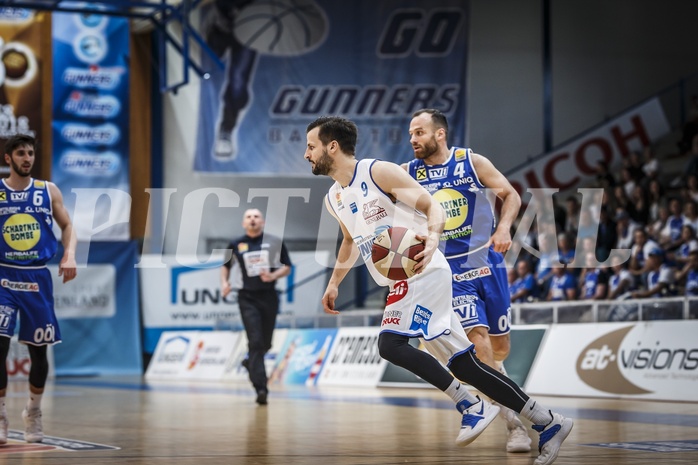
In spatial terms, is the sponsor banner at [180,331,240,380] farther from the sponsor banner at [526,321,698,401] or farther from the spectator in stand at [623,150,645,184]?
the spectator in stand at [623,150,645,184]

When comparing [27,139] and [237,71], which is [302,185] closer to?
[237,71]

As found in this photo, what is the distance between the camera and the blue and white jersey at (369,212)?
6.95m

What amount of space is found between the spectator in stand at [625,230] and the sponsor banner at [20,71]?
12.7 meters

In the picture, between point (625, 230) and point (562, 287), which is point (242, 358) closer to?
point (562, 287)

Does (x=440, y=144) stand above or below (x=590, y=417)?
Result: above

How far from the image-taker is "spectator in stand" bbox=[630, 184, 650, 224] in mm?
20609

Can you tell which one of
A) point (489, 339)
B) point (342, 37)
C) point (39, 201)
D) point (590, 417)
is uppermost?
point (342, 37)

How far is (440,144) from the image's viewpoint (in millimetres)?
8188

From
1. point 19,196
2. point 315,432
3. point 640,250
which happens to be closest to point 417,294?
point 315,432

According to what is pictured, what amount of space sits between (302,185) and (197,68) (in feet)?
14.6

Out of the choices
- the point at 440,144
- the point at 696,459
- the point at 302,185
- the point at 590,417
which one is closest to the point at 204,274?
the point at 302,185

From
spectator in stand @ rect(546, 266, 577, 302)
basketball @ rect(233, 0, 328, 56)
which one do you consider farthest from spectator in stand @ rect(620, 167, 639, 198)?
basketball @ rect(233, 0, 328, 56)

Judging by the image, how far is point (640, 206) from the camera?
67.9 ft

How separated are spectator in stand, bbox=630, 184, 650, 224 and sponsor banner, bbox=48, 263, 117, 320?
1126 cm
